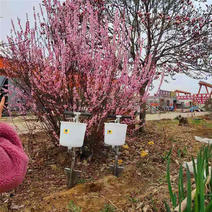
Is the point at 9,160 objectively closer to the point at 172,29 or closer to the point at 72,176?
the point at 72,176

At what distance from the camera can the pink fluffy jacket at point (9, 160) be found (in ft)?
2.99

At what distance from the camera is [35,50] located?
374cm

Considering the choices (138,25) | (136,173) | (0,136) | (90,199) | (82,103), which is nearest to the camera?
(0,136)

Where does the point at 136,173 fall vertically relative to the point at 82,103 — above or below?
below

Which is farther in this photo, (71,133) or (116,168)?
(116,168)

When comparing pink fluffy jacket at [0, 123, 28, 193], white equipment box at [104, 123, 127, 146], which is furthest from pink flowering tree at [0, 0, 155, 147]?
pink fluffy jacket at [0, 123, 28, 193]

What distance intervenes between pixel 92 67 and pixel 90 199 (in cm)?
199

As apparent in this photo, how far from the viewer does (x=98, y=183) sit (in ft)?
9.19

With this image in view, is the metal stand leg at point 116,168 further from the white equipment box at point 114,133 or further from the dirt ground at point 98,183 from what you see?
the white equipment box at point 114,133

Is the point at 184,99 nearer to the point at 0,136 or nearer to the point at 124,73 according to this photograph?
the point at 124,73

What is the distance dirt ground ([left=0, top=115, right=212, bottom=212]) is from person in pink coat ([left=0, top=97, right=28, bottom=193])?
0.70 metres

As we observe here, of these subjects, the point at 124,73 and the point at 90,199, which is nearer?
the point at 90,199

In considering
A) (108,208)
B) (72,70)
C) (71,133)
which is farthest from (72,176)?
(72,70)

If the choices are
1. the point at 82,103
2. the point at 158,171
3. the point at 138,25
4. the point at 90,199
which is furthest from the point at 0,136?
the point at 138,25
